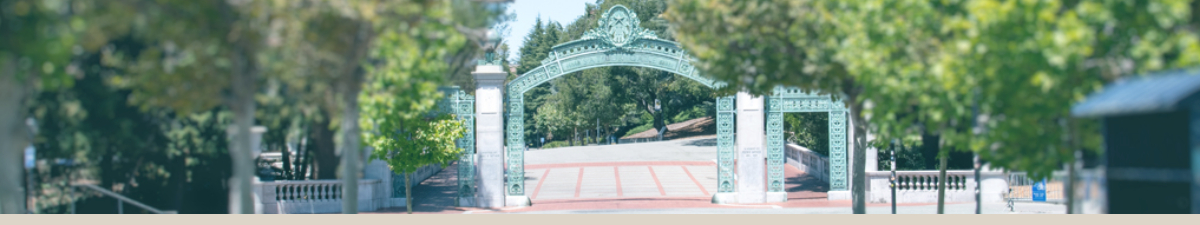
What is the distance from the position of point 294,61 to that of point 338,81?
0.50 meters

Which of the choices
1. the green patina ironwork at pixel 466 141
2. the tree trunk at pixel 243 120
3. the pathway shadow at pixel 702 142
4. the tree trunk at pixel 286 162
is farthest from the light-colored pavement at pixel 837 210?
the pathway shadow at pixel 702 142

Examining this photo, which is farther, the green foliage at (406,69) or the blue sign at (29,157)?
the blue sign at (29,157)

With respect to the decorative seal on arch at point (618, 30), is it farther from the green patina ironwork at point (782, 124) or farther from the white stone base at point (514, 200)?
the white stone base at point (514, 200)

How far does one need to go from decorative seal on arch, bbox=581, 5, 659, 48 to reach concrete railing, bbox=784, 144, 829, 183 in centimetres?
796

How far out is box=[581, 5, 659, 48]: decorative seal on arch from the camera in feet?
50.6

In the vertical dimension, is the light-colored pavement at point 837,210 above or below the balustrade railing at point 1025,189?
below

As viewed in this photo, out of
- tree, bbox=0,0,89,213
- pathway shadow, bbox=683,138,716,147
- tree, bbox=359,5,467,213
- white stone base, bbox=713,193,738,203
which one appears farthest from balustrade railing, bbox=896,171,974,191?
pathway shadow, bbox=683,138,716,147

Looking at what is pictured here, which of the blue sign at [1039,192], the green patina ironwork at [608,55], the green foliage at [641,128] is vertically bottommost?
the blue sign at [1039,192]

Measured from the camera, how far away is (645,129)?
54.2 m

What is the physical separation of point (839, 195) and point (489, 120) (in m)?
7.83

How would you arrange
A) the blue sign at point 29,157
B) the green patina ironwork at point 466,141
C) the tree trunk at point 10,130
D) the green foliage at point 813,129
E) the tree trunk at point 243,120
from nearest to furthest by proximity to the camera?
the tree trunk at point 10,130 < the tree trunk at point 243,120 < the blue sign at point 29,157 < the green patina ironwork at point 466,141 < the green foliage at point 813,129

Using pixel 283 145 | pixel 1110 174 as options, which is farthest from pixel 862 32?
pixel 283 145

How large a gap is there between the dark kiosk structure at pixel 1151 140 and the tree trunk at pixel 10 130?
10103mm

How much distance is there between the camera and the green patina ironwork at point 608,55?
15461 millimetres
